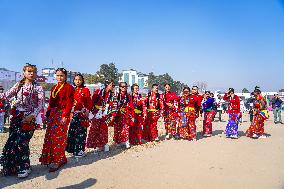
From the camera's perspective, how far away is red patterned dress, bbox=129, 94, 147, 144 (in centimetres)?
905

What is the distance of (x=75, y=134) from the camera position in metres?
6.82

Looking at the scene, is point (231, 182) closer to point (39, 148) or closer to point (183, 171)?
point (183, 171)

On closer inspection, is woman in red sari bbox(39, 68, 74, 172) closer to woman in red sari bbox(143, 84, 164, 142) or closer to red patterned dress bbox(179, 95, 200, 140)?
woman in red sari bbox(143, 84, 164, 142)

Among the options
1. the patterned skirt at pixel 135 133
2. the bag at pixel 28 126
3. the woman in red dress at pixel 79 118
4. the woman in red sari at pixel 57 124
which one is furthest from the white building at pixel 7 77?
the bag at pixel 28 126

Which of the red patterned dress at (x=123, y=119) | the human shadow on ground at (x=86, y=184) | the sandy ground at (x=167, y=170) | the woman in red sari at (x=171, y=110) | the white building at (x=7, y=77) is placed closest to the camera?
the human shadow on ground at (x=86, y=184)

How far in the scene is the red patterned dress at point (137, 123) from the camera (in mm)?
9055

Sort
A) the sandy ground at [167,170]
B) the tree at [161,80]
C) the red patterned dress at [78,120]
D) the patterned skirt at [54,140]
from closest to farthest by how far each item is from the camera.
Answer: the sandy ground at [167,170], the patterned skirt at [54,140], the red patterned dress at [78,120], the tree at [161,80]

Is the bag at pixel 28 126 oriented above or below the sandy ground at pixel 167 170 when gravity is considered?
above

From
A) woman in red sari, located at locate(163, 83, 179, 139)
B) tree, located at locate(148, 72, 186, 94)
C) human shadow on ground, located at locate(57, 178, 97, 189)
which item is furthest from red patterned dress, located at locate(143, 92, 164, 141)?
tree, located at locate(148, 72, 186, 94)

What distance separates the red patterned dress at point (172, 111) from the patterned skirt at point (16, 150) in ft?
18.5

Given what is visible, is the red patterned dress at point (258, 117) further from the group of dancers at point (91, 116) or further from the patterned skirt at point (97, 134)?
the patterned skirt at point (97, 134)

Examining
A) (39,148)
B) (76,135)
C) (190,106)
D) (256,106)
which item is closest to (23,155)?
(76,135)

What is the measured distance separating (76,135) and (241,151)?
411cm

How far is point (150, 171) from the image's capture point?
568cm
